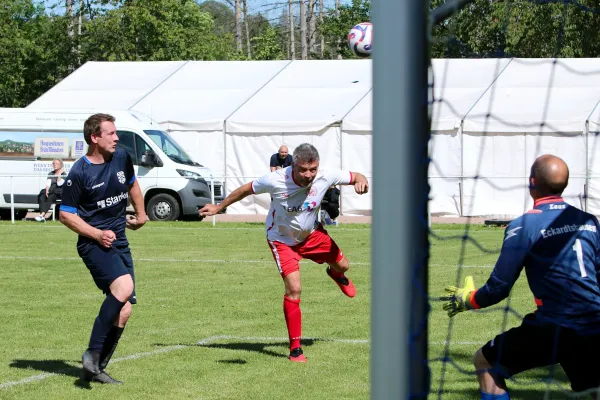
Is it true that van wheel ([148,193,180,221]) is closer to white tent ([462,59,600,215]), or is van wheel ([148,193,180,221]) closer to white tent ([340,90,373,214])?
white tent ([340,90,373,214])

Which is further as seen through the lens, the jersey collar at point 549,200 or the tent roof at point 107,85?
the tent roof at point 107,85

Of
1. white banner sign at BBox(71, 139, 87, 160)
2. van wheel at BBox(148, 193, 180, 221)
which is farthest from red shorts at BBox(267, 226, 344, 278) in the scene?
white banner sign at BBox(71, 139, 87, 160)

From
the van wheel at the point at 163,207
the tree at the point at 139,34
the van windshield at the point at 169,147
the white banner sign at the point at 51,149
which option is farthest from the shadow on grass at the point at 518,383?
the tree at the point at 139,34

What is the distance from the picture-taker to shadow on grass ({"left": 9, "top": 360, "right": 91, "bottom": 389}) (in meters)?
7.18

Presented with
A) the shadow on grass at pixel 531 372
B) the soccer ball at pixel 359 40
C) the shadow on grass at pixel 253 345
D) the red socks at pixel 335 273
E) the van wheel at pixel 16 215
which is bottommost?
the van wheel at pixel 16 215

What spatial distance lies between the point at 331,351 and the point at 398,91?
5.21 meters

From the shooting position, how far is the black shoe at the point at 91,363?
21.9 feet

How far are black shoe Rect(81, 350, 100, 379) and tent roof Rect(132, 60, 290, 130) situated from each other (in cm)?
1924

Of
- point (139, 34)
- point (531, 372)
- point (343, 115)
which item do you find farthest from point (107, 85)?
point (531, 372)

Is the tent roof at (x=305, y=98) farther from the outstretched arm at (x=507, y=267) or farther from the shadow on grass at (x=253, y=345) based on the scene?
the outstretched arm at (x=507, y=267)

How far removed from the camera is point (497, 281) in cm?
458

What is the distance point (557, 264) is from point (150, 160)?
19.4 m

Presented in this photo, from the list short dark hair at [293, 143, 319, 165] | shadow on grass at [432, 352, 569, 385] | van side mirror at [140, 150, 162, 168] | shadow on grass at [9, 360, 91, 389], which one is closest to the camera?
shadow on grass at [432, 352, 569, 385]

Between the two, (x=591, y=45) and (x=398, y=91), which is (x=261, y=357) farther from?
(x=398, y=91)
